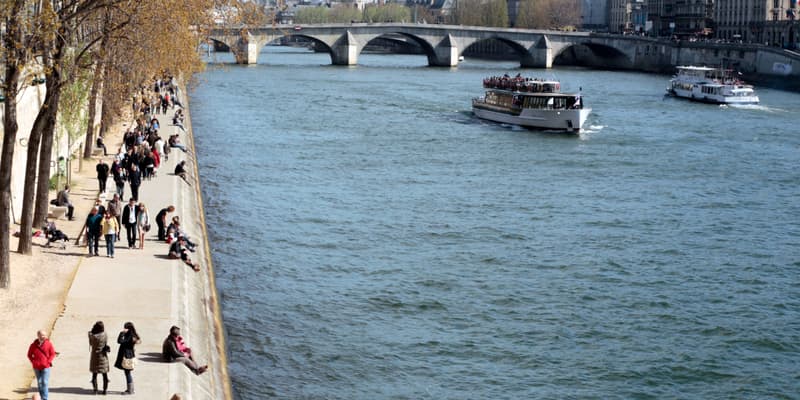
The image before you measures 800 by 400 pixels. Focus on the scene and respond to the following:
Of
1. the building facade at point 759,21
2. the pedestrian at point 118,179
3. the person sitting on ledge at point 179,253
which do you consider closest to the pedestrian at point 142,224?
the person sitting on ledge at point 179,253

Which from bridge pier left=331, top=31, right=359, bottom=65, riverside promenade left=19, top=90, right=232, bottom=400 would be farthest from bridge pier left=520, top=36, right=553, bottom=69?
riverside promenade left=19, top=90, right=232, bottom=400

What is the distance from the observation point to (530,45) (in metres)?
145

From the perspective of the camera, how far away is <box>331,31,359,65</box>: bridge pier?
13425 cm

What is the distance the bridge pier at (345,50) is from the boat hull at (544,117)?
61.6 m

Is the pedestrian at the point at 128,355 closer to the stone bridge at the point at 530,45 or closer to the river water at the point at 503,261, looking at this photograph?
the river water at the point at 503,261

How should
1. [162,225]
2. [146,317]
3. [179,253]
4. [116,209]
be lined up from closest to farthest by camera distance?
1. [146,317]
2. [179,253]
3. [116,209]
4. [162,225]

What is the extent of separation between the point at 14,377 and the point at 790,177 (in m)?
38.3

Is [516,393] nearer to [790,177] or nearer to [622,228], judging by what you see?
[622,228]

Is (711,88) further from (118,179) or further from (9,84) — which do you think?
(9,84)

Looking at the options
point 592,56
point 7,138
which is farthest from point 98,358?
point 592,56

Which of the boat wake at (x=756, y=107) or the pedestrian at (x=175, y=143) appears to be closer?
the pedestrian at (x=175, y=143)

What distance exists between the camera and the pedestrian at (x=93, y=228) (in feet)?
84.5

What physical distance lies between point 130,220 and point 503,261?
10.3 m

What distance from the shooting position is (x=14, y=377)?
17.9 m
